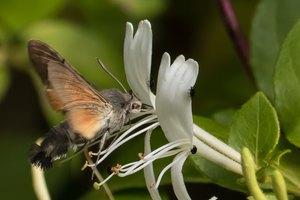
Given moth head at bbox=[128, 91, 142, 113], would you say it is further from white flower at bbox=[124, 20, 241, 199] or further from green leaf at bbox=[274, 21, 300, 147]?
green leaf at bbox=[274, 21, 300, 147]

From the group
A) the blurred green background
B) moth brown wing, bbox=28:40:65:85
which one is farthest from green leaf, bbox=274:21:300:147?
the blurred green background

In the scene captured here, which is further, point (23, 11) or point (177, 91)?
point (23, 11)

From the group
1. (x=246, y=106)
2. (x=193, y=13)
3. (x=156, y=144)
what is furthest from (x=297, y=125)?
(x=193, y=13)

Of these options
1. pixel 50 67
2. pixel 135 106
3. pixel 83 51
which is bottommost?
pixel 83 51

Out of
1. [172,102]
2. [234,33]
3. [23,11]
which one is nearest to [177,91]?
[172,102]

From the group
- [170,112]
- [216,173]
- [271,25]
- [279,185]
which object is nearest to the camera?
[279,185]

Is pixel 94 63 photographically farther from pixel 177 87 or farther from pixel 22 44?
pixel 177 87

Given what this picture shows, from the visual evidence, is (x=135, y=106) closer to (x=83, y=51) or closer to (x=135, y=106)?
(x=135, y=106)

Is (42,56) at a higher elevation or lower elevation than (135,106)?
higher

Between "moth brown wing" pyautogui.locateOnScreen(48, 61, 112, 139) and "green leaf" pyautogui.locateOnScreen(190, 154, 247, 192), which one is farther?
"green leaf" pyautogui.locateOnScreen(190, 154, 247, 192)
